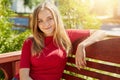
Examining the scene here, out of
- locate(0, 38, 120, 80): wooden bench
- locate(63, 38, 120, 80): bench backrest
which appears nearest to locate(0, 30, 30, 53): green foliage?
locate(0, 38, 120, 80): wooden bench

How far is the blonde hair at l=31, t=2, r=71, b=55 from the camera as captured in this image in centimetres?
281

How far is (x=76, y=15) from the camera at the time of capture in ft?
15.9

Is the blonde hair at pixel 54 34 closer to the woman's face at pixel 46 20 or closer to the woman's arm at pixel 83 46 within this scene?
the woman's face at pixel 46 20

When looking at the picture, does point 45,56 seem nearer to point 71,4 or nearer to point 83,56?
point 83,56

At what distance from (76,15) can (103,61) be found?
2187mm

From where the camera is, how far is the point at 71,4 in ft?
16.2

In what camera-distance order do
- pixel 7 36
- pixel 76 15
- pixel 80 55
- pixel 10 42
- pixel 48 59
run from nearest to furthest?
pixel 80 55 < pixel 48 59 < pixel 76 15 < pixel 10 42 < pixel 7 36

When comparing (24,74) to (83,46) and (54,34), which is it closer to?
(54,34)

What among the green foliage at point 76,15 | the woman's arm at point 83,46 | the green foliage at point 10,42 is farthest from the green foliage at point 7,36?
the woman's arm at point 83,46

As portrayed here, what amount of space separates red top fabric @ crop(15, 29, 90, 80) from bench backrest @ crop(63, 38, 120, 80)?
11 cm

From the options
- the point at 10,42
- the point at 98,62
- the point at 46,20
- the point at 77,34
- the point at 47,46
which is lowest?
the point at 10,42

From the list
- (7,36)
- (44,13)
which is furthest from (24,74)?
(7,36)

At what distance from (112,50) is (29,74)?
799 millimetres

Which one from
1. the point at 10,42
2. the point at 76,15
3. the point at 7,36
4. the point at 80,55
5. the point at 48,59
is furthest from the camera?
the point at 7,36
